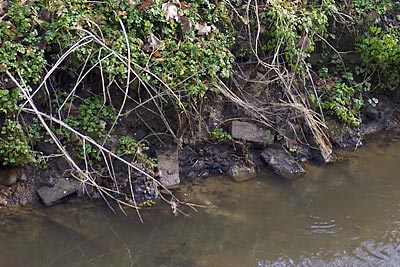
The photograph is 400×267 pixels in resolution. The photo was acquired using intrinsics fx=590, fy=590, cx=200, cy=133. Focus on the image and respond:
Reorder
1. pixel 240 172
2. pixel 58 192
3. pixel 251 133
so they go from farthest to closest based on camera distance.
→ pixel 251 133 → pixel 240 172 → pixel 58 192

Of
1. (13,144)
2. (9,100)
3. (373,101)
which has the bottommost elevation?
(373,101)

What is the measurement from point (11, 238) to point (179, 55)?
5.64ft

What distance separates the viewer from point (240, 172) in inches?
177

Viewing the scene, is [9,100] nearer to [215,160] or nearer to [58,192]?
[58,192]

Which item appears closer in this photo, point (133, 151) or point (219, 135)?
point (133, 151)

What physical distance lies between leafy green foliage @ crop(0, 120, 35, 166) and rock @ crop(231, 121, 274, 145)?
1.60 metres

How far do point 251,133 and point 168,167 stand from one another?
0.76 metres

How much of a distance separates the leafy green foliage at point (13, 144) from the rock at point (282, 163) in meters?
1.81

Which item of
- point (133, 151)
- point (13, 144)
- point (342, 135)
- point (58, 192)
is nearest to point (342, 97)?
point (342, 135)

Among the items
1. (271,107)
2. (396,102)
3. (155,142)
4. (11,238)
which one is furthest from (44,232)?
(396,102)

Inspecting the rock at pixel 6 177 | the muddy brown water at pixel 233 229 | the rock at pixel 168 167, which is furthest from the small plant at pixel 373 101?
the rock at pixel 6 177

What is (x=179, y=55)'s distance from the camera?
432 cm

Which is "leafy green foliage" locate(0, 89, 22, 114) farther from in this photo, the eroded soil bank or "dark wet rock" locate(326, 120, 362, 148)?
"dark wet rock" locate(326, 120, 362, 148)

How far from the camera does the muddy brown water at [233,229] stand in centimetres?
357
